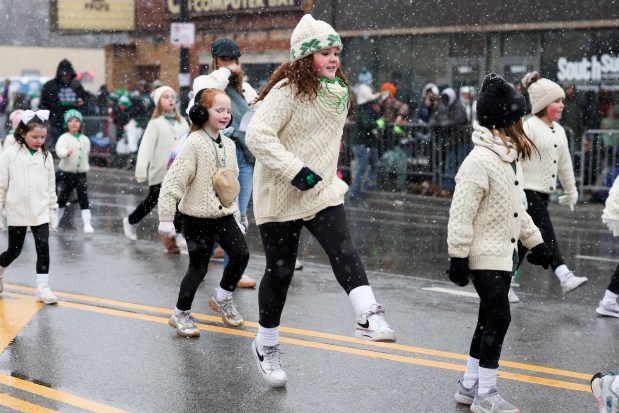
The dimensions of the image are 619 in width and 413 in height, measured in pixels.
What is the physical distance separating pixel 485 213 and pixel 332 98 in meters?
1.02

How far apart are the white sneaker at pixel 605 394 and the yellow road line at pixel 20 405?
263 centimetres

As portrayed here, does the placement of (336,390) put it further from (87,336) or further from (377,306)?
(87,336)

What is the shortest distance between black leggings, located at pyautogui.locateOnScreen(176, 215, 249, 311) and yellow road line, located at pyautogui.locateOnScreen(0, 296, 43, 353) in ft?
3.65

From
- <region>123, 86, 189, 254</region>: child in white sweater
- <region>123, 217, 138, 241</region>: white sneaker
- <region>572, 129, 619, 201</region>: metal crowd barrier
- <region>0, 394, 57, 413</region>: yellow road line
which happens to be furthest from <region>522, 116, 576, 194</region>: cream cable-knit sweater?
<region>572, 129, 619, 201</region>: metal crowd barrier

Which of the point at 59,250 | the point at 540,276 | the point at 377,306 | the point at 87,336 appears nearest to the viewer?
the point at 377,306

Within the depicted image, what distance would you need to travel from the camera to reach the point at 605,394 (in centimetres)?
535

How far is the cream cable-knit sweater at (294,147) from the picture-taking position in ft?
19.6

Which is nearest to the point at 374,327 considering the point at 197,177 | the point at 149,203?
the point at 197,177

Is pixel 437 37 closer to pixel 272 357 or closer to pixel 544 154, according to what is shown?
pixel 544 154

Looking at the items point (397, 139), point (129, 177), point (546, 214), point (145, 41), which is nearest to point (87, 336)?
point (546, 214)

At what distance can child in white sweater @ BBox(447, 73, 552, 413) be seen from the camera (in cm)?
564

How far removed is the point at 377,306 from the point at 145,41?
91.3 feet

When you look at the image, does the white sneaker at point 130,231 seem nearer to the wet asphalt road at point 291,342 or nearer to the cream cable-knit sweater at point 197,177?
the wet asphalt road at point 291,342

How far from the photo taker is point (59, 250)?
1181cm
